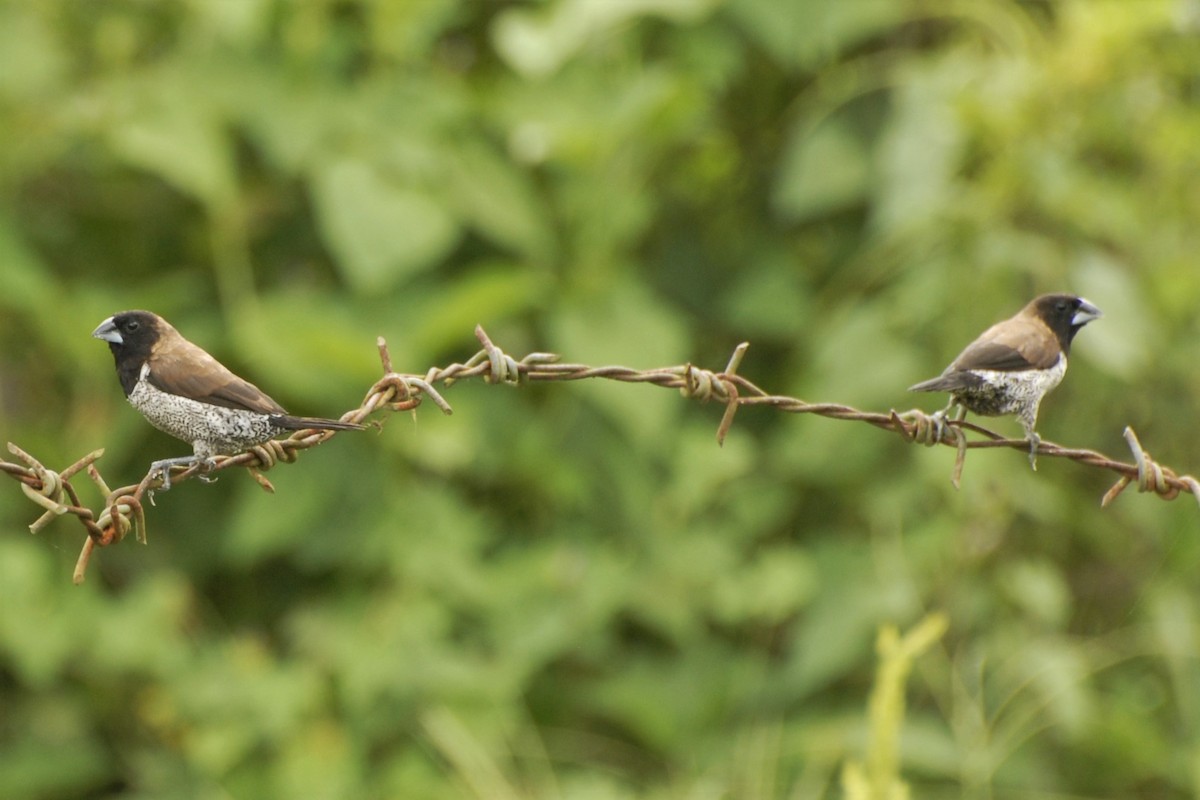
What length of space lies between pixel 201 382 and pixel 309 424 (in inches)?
6.8

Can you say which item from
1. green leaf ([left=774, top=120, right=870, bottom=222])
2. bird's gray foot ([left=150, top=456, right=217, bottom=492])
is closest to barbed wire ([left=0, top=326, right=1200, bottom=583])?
bird's gray foot ([left=150, top=456, right=217, bottom=492])

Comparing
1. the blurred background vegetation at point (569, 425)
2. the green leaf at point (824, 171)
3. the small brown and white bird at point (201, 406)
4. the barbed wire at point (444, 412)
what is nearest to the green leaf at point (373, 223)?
the blurred background vegetation at point (569, 425)

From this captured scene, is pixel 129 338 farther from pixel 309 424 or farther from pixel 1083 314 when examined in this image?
pixel 1083 314

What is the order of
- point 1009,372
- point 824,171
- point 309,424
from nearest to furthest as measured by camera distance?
point 309,424, point 1009,372, point 824,171

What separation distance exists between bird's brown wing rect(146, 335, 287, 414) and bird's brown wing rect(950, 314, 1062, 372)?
0.94 m

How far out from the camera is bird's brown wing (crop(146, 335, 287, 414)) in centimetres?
169

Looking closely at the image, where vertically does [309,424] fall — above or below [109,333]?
below

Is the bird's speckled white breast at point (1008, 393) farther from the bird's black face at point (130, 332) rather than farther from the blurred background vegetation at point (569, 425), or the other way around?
the blurred background vegetation at point (569, 425)

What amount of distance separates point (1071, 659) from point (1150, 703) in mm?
567

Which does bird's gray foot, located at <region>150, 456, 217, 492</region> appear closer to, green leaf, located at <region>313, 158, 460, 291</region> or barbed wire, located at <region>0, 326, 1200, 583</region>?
barbed wire, located at <region>0, 326, 1200, 583</region>

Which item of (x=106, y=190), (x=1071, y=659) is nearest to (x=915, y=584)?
(x=1071, y=659)

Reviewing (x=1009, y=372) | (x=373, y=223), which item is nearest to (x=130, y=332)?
(x=1009, y=372)

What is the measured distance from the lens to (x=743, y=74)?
451cm

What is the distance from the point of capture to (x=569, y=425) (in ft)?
13.3
